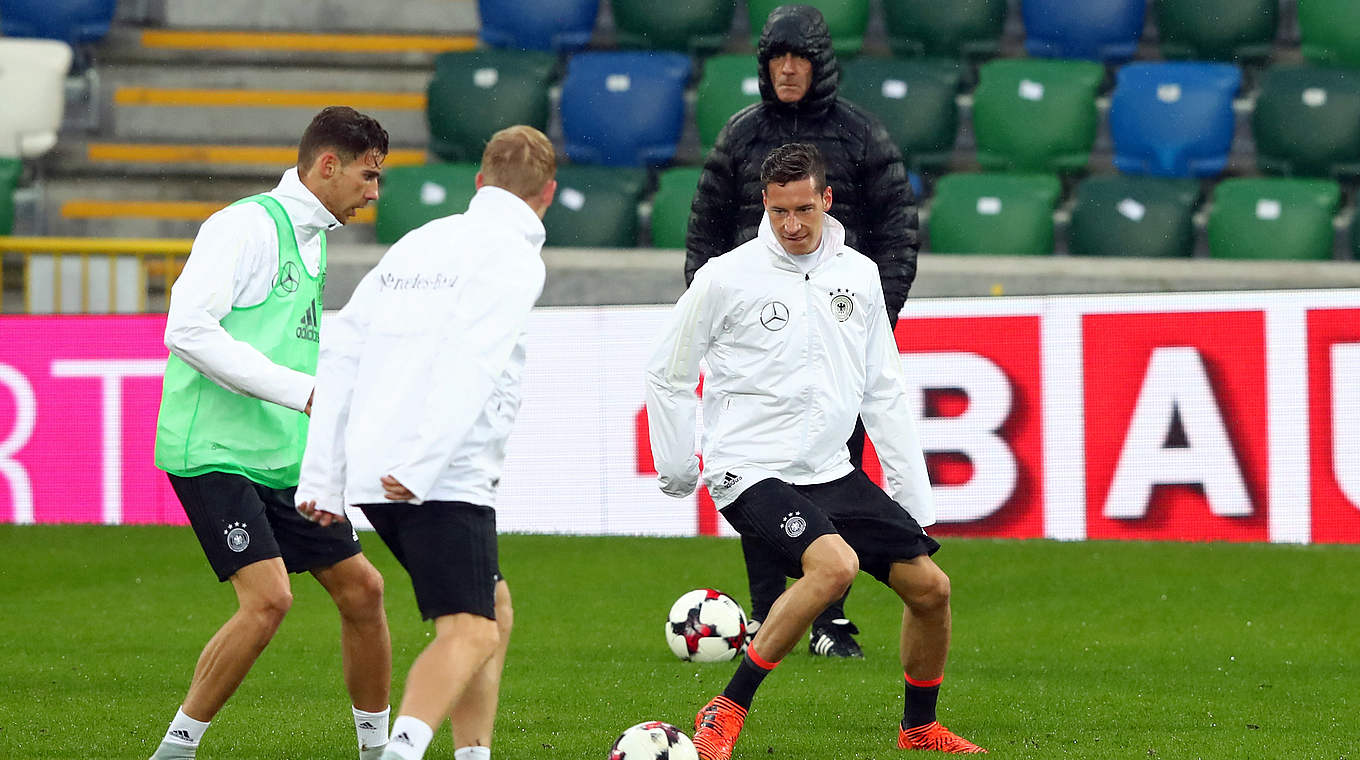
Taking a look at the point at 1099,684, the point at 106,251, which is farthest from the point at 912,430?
the point at 106,251

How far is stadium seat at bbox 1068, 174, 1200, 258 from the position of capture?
12766 mm

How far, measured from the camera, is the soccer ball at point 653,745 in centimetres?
498

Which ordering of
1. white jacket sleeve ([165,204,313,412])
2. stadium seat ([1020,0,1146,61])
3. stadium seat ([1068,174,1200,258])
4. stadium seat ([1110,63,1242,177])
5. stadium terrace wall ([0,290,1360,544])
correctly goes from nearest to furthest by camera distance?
white jacket sleeve ([165,204,313,412]) → stadium terrace wall ([0,290,1360,544]) → stadium seat ([1068,174,1200,258]) → stadium seat ([1110,63,1242,177]) → stadium seat ([1020,0,1146,61])

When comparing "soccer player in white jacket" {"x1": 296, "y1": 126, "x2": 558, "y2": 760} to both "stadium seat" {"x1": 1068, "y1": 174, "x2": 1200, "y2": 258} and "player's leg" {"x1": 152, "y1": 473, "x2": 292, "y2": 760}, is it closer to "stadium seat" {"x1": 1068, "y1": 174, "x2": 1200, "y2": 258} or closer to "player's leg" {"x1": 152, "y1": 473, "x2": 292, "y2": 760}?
"player's leg" {"x1": 152, "y1": 473, "x2": 292, "y2": 760}

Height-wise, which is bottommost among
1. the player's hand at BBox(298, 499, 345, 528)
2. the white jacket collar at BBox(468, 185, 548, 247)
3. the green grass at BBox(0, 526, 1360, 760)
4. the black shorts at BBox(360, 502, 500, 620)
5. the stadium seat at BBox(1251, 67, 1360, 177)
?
the green grass at BBox(0, 526, 1360, 760)

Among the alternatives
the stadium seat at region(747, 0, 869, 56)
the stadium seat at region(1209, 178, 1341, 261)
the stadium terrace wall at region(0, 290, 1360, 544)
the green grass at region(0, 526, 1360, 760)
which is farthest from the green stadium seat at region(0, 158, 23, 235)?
the stadium seat at region(1209, 178, 1341, 261)

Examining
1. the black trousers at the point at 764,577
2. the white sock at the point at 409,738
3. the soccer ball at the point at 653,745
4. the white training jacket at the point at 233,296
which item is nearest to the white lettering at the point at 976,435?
the black trousers at the point at 764,577

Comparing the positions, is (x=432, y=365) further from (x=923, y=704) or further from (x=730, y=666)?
(x=730, y=666)

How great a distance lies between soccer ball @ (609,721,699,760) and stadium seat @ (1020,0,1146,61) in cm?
1017

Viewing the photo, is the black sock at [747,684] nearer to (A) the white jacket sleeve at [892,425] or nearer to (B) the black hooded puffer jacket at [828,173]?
(A) the white jacket sleeve at [892,425]

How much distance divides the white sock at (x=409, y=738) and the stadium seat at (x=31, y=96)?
11.2 metres

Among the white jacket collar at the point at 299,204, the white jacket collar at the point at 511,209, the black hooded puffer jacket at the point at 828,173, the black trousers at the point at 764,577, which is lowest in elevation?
the black trousers at the point at 764,577

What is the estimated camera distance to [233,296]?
5.00 metres

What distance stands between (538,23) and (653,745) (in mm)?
10558
